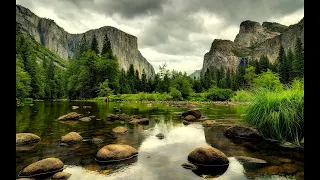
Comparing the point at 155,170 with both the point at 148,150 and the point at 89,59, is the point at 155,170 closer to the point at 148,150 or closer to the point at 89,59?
the point at 148,150

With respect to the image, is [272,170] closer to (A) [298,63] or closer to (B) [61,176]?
(B) [61,176]

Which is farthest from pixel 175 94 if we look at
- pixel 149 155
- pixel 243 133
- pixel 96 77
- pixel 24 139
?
pixel 149 155

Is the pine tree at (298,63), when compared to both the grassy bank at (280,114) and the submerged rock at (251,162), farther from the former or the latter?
the submerged rock at (251,162)

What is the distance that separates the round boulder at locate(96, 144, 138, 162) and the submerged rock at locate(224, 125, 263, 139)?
487 centimetres

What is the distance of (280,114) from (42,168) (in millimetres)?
7743

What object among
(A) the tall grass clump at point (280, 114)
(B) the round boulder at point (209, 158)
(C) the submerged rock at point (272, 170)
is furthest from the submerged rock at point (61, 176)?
(A) the tall grass clump at point (280, 114)

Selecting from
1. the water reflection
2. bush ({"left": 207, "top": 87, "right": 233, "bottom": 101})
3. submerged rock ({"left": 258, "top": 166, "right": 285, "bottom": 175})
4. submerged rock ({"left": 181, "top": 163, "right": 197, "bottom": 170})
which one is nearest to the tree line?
bush ({"left": 207, "top": 87, "right": 233, "bottom": 101})

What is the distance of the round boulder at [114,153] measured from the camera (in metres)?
6.03

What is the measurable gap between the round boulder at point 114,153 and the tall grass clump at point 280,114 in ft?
17.4

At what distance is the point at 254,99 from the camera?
912cm

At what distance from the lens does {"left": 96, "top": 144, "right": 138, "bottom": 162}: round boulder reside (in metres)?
6.03

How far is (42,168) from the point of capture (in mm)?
5086
